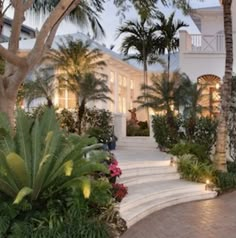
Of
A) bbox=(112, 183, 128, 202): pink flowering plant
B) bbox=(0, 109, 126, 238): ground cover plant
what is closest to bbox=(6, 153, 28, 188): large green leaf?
bbox=(0, 109, 126, 238): ground cover plant

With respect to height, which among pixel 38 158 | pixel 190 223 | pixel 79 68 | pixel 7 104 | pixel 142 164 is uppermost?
pixel 79 68

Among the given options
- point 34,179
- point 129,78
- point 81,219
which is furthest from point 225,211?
point 129,78

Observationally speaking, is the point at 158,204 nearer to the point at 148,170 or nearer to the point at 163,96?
the point at 148,170

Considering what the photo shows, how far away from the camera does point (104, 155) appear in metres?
8.02

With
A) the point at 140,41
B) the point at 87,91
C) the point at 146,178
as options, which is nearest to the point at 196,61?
the point at 140,41

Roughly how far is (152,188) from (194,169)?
224 centimetres

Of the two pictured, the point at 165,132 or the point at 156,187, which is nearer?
the point at 156,187

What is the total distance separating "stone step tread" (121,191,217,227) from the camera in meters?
8.56

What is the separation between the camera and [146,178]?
12164 millimetres

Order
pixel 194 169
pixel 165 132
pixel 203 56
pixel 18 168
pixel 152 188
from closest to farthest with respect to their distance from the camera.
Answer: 1. pixel 18 168
2. pixel 152 188
3. pixel 194 169
4. pixel 165 132
5. pixel 203 56

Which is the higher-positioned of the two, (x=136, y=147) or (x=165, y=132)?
(x=165, y=132)

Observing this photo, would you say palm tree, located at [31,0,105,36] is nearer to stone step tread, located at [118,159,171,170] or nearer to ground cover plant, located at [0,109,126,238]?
stone step tread, located at [118,159,171,170]

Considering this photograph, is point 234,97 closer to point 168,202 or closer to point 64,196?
point 168,202

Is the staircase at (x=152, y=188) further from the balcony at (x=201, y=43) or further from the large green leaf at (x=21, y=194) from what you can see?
the balcony at (x=201, y=43)
